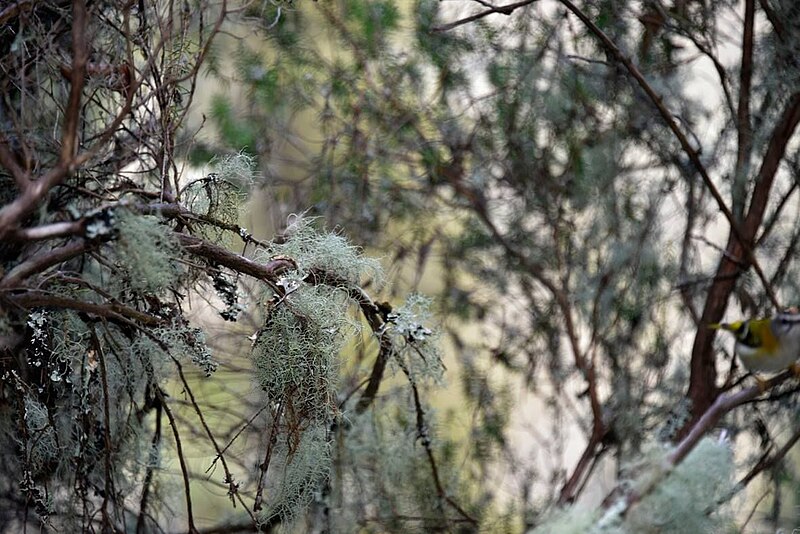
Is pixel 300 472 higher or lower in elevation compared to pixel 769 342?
lower

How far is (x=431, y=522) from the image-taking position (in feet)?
4.87

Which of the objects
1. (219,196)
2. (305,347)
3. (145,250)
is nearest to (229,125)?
(219,196)

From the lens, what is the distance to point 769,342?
1.42 metres

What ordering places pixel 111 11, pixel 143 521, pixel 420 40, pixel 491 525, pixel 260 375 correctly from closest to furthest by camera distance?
1. pixel 260 375
2. pixel 111 11
3. pixel 143 521
4. pixel 491 525
5. pixel 420 40

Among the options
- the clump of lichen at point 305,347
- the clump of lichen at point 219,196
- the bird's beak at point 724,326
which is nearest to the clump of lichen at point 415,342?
the clump of lichen at point 305,347

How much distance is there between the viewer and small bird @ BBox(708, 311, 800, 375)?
4.62ft

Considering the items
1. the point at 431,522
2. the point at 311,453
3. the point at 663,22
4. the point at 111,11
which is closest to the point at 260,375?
the point at 311,453

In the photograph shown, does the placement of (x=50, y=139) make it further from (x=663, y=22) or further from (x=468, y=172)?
(x=468, y=172)

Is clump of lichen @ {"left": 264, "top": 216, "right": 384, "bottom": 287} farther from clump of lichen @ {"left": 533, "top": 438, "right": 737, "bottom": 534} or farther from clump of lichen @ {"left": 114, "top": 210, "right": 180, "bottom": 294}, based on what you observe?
clump of lichen @ {"left": 533, "top": 438, "right": 737, "bottom": 534}

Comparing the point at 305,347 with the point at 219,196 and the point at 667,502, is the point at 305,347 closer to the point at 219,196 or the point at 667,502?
the point at 219,196

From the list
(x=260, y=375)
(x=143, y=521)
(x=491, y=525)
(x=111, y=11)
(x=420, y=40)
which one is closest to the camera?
(x=260, y=375)

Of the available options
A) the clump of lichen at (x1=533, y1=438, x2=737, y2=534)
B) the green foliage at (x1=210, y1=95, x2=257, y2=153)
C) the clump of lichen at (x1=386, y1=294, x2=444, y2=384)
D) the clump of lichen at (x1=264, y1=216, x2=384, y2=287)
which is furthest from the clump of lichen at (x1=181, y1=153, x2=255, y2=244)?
the green foliage at (x1=210, y1=95, x2=257, y2=153)

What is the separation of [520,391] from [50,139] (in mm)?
1274

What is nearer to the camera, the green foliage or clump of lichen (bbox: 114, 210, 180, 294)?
clump of lichen (bbox: 114, 210, 180, 294)
